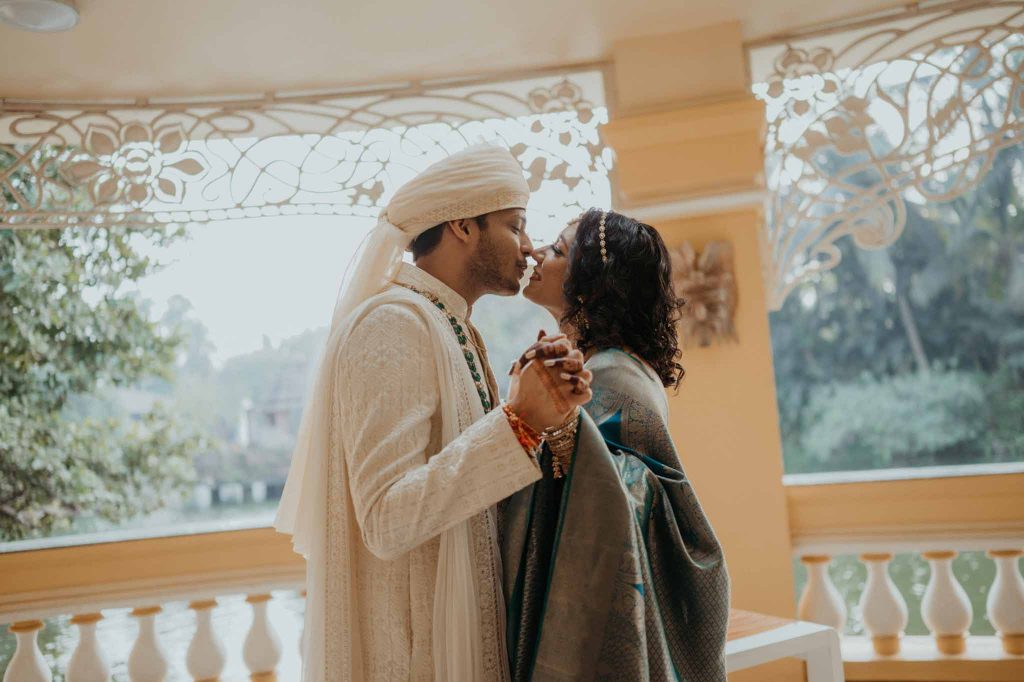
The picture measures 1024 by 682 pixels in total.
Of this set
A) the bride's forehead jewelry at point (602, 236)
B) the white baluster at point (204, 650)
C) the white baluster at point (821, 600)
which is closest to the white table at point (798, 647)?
the bride's forehead jewelry at point (602, 236)

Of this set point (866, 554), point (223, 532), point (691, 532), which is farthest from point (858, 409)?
point (691, 532)

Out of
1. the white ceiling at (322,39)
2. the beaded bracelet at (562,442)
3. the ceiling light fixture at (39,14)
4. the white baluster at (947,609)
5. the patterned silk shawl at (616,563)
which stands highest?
the white ceiling at (322,39)

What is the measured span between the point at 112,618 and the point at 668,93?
2.99 metres

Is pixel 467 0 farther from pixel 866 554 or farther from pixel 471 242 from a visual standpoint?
pixel 866 554

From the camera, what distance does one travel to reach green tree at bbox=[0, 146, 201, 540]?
4918 millimetres

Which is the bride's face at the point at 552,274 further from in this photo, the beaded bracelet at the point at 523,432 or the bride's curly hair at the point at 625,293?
the beaded bracelet at the point at 523,432

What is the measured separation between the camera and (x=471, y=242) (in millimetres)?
1713

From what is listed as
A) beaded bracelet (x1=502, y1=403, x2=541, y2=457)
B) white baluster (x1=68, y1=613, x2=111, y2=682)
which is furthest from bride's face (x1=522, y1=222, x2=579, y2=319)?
white baluster (x1=68, y1=613, x2=111, y2=682)

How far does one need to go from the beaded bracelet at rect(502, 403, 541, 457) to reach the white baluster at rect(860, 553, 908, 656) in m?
2.40

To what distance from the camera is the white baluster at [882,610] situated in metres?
3.27

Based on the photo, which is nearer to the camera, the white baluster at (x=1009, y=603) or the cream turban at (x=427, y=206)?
the cream turban at (x=427, y=206)

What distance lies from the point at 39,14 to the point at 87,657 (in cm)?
214

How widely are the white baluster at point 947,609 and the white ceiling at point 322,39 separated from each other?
6.59 ft

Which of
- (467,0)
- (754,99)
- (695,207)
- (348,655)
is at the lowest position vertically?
(348,655)
